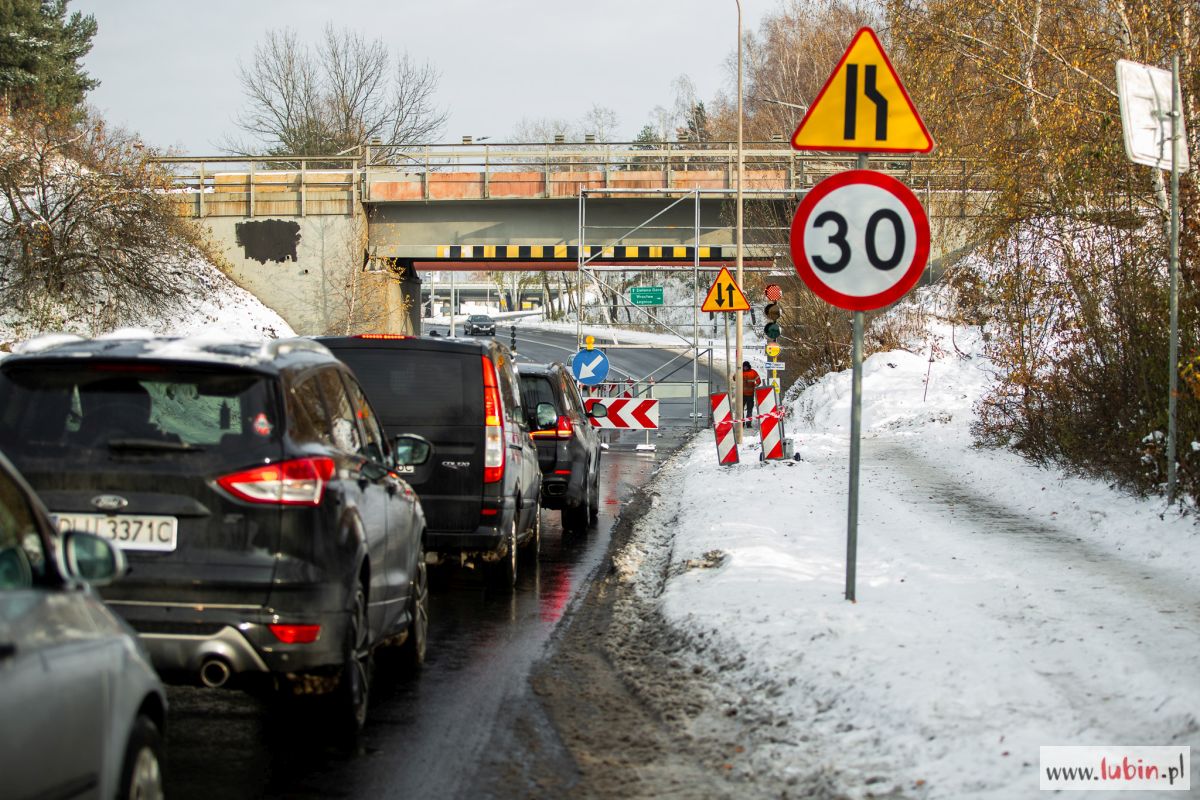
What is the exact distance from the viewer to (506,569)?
10953mm

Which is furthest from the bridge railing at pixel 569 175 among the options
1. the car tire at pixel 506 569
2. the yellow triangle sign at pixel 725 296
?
the car tire at pixel 506 569

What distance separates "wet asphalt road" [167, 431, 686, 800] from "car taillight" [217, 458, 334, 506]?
1.09m

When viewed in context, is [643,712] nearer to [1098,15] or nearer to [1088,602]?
[1088,602]

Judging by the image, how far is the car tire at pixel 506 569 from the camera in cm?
1089

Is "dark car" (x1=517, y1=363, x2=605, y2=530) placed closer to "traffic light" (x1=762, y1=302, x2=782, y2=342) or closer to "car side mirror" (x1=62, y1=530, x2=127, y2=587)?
"car side mirror" (x1=62, y1=530, x2=127, y2=587)

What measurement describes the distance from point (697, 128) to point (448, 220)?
211ft

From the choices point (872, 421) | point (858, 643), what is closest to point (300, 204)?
point (872, 421)

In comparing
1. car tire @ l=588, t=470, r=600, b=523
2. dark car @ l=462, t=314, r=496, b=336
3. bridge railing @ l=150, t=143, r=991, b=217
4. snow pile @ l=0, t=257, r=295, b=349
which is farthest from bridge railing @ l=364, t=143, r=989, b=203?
dark car @ l=462, t=314, r=496, b=336

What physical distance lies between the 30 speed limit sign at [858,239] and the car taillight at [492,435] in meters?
3.03

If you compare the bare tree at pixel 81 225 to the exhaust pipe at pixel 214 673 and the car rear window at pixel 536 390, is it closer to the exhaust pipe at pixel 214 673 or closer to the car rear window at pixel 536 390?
the car rear window at pixel 536 390

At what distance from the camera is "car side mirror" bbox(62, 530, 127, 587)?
373cm

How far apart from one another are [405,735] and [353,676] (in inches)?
15.4

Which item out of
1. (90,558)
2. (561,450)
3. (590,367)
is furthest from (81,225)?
(90,558)

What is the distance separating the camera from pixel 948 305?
3125cm
